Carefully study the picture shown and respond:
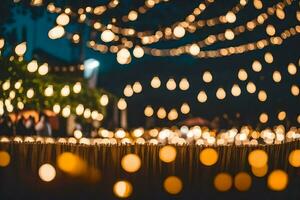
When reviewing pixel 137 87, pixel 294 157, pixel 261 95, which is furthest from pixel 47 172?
pixel 137 87

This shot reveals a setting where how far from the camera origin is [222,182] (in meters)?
7.50

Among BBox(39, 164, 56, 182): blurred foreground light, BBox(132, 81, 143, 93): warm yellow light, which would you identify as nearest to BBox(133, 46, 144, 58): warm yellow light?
BBox(39, 164, 56, 182): blurred foreground light

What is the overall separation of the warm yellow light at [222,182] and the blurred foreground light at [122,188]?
124 centimetres

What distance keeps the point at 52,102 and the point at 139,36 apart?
579cm

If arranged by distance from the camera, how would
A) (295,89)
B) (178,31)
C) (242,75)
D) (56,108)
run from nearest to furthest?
(178,31) < (295,89) < (242,75) < (56,108)

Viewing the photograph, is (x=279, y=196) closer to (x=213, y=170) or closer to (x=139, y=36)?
(x=213, y=170)

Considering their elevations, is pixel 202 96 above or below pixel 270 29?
below

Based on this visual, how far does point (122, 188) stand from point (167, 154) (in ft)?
2.65

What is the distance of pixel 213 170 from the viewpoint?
24.5 ft

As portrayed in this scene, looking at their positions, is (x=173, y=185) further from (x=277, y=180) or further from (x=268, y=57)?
(x=268, y=57)

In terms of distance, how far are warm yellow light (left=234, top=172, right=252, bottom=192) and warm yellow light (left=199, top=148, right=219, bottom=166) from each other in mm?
433

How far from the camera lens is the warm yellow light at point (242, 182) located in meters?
7.52

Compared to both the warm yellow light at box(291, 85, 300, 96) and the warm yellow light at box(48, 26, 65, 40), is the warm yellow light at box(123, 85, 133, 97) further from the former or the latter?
the warm yellow light at box(291, 85, 300, 96)

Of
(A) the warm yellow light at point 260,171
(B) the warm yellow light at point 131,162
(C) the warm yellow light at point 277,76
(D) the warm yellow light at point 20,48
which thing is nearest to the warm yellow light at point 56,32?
(D) the warm yellow light at point 20,48
